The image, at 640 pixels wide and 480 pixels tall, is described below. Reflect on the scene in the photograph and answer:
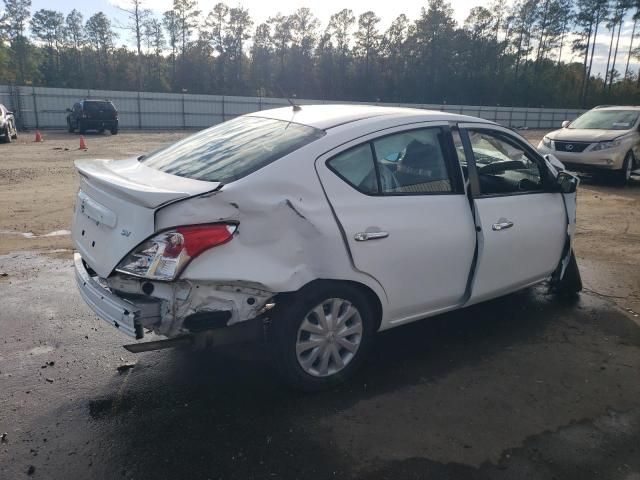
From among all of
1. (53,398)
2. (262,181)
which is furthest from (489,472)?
(53,398)

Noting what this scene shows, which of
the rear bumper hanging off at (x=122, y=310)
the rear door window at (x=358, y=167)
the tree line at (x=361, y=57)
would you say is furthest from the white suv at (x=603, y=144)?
the tree line at (x=361, y=57)

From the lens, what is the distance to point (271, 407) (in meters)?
3.16

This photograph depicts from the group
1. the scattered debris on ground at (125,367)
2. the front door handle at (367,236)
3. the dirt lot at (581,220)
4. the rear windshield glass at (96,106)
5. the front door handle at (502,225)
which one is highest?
the rear windshield glass at (96,106)

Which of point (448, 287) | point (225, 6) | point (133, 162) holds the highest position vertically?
point (225, 6)

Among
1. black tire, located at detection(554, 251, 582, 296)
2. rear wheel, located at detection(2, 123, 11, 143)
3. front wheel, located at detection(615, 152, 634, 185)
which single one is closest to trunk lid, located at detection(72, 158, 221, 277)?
black tire, located at detection(554, 251, 582, 296)

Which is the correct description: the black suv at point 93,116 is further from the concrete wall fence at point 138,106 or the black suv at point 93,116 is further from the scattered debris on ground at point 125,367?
the scattered debris on ground at point 125,367

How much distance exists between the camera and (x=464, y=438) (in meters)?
2.93

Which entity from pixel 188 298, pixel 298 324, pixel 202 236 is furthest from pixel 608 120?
pixel 188 298

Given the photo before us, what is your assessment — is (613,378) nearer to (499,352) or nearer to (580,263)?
(499,352)

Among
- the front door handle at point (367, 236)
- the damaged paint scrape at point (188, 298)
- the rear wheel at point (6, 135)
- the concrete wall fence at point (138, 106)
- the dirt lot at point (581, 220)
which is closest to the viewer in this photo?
the damaged paint scrape at point (188, 298)

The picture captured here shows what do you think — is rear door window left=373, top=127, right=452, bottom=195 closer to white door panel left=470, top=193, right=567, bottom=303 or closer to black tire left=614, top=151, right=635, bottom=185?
white door panel left=470, top=193, right=567, bottom=303

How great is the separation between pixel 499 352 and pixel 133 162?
3089mm

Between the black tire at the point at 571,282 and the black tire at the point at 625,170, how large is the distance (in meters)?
8.35

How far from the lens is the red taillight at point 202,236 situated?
2.75 m
